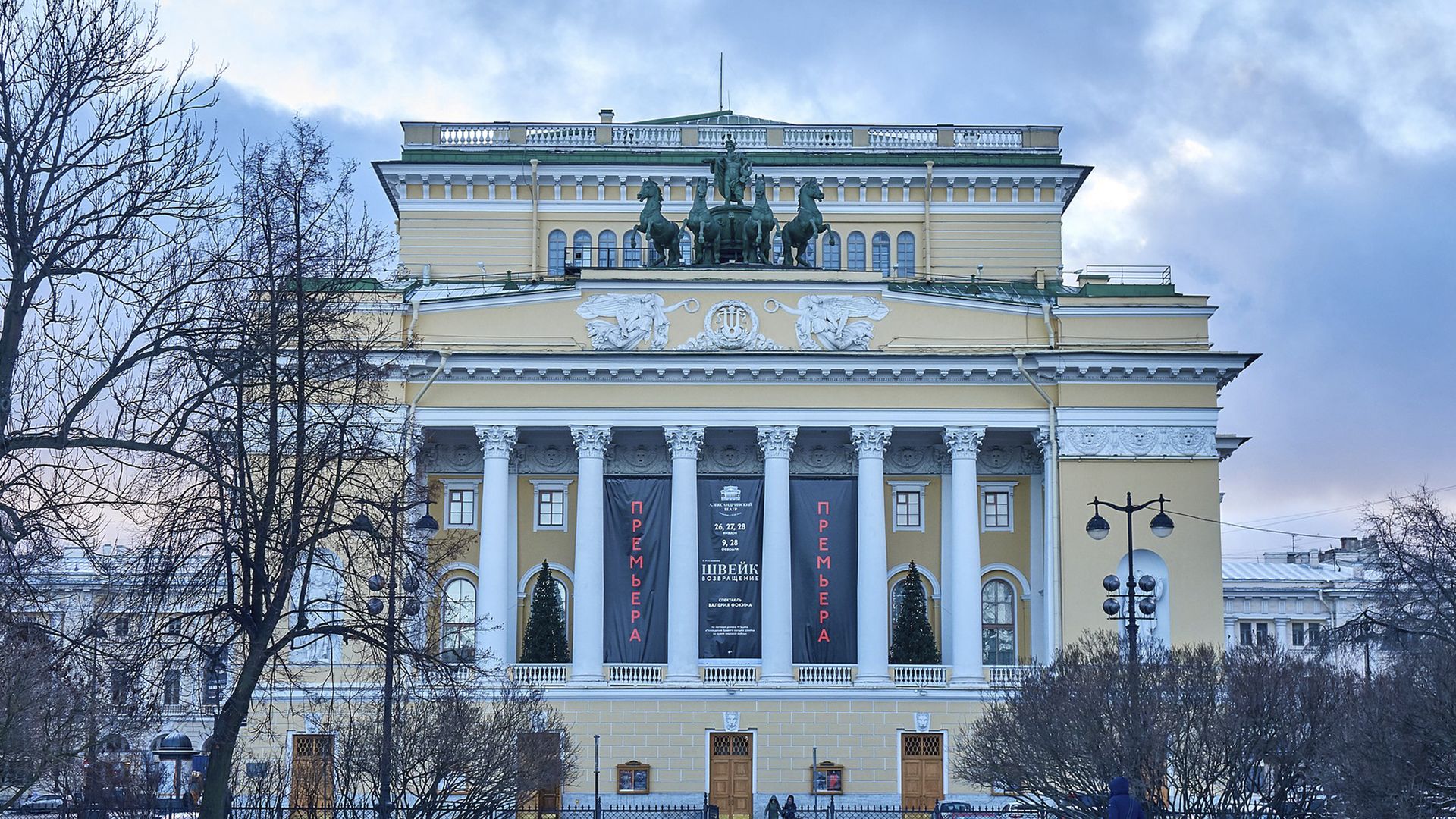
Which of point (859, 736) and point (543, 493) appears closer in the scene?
point (859, 736)

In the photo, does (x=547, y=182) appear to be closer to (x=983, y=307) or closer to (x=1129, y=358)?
(x=983, y=307)

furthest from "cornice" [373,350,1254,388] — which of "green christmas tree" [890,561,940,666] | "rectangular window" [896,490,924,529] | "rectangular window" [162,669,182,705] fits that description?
"rectangular window" [162,669,182,705]

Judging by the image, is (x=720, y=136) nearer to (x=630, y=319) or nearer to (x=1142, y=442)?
(x=630, y=319)

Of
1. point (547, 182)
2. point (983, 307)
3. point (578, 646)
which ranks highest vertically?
point (547, 182)

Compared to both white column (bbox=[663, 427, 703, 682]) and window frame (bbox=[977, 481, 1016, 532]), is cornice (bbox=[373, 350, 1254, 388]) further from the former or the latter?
window frame (bbox=[977, 481, 1016, 532])

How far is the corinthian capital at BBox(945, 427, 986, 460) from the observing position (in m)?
46.1

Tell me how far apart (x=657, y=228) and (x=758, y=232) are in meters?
2.81

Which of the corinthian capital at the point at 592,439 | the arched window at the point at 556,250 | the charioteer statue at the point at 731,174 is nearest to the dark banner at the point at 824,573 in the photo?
the corinthian capital at the point at 592,439

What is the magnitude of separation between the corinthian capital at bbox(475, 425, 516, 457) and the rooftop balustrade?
12.8m

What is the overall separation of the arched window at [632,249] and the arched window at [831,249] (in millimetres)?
5795

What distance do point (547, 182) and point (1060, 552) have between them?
20.1 m

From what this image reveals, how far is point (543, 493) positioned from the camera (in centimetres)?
4844

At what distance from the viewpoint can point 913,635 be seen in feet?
149

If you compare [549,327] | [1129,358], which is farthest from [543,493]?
[1129,358]
